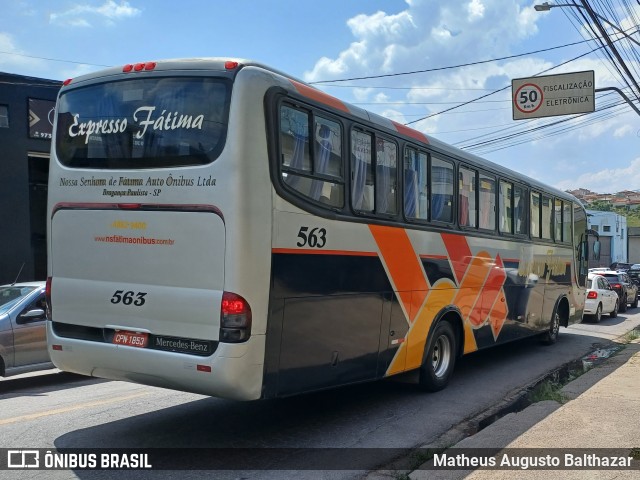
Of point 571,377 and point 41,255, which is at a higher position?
point 41,255

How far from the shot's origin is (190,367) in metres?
5.12

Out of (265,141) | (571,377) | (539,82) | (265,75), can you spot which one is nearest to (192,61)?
(265,75)

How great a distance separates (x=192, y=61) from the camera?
18.3 feet

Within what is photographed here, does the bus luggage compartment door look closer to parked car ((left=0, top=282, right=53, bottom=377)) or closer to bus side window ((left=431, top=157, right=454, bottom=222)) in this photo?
parked car ((left=0, top=282, right=53, bottom=377))

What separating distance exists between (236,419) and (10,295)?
15.6 ft

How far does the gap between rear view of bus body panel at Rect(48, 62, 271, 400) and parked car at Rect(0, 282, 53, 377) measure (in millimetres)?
3516

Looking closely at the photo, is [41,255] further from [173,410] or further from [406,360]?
[406,360]

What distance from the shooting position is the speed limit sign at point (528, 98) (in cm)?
1630

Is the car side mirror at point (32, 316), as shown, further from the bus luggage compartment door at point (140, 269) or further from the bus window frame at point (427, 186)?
the bus window frame at point (427, 186)

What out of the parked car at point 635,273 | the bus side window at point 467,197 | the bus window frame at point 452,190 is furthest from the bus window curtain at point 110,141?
the parked car at point 635,273

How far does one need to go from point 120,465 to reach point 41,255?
15.9m

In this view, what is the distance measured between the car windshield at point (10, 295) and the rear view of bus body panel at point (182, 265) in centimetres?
389

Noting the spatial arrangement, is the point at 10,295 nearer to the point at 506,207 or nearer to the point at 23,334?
the point at 23,334

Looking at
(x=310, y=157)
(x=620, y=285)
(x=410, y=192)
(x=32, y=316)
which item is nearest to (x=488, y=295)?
(x=410, y=192)
